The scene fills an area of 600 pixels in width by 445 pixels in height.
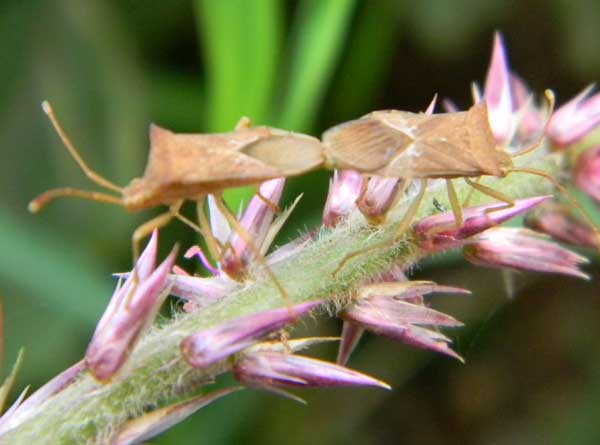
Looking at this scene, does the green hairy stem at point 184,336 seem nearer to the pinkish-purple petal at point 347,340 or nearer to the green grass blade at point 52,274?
the pinkish-purple petal at point 347,340

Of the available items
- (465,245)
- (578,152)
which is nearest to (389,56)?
(578,152)

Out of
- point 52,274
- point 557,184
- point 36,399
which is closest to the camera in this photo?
point 36,399

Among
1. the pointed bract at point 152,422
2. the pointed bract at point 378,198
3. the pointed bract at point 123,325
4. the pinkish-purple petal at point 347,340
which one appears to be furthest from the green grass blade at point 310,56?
the pointed bract at point 152,422

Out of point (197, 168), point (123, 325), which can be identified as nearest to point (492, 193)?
point (197, 168)

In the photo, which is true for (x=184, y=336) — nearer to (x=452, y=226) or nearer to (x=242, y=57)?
(x=452, y=226)

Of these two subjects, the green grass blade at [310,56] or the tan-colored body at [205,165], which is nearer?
the tan-colored body at [205,165]

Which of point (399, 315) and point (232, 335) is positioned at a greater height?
point (232, 335)
